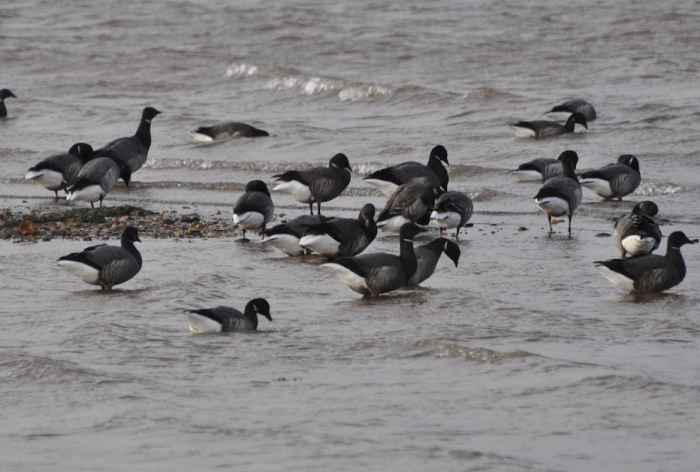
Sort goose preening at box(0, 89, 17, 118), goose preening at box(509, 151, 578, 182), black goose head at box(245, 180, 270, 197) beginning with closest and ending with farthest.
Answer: black goose head at box(245, 180, 270, 197) → goose preening at box(509, 151, 578, 182) → goose preening at box(0, 89, 17, 118)

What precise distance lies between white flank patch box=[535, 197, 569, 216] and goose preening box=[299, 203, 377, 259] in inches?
90.0

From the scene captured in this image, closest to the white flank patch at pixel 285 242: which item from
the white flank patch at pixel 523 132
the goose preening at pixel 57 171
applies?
the goose preening at pixel 57 171

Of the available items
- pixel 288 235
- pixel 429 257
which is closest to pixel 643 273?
pixel 429 257

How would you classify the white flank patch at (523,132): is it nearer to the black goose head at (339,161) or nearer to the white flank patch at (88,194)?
the black goose head at (339,161)

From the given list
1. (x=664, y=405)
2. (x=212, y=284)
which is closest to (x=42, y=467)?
(x=664, y=405)

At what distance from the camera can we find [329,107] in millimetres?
24625

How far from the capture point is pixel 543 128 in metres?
19.9

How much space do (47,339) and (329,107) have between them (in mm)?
16689

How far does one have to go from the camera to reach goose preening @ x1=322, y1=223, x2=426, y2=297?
9641 millimetres

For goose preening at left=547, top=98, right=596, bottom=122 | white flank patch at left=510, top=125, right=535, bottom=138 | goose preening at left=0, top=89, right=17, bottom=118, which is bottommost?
white flank patch at left=510, top=125, right=535, bottom=138

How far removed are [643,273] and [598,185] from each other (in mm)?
5128

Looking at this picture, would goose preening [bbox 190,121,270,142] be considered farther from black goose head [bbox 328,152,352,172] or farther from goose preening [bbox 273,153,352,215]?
goose preening [bbox 273,153,352,215]

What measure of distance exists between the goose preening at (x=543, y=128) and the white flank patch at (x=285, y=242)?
350 inches

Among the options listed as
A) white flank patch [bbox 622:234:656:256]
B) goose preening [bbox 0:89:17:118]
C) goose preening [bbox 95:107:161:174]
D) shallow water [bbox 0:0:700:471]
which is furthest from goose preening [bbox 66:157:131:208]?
goose preening [bbox 0:89:17:118]
